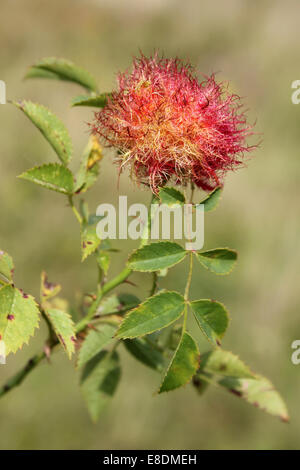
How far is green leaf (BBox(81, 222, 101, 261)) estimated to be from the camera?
1.32 m

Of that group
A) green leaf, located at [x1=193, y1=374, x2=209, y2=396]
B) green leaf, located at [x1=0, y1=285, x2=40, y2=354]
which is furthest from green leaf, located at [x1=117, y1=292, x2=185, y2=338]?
green leaf, located at [x1=193, y1=374, x2=209, y2=396]

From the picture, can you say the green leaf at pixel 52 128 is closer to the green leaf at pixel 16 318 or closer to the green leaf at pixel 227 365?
the green leaf at pixel 16 318

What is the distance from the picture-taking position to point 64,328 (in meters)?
1.27

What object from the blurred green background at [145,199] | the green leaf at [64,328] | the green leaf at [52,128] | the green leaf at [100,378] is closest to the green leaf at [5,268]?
the green leaf at [64,328]

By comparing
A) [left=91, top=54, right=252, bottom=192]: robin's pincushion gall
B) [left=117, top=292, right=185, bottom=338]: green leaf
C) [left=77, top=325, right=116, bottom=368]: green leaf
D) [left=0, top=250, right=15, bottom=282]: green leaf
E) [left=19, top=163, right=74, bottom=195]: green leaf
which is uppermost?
[left=91, top=54, right=252, bottom=192]: robin's pincushion gall

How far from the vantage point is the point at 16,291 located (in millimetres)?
1258

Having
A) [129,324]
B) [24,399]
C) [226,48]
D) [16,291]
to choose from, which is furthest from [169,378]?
[226,48]

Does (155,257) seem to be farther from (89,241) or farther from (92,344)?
(92,344)

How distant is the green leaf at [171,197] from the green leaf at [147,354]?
0.55 m

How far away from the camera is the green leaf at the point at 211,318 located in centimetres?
127

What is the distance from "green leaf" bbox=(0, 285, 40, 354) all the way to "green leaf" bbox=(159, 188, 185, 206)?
1.39ft

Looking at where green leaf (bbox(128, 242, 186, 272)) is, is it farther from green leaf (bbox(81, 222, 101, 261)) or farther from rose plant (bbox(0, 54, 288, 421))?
green leaf (bbox(81, 222, 101, 261))

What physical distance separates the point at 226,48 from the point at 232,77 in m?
0.54

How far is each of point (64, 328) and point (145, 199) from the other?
343cm
